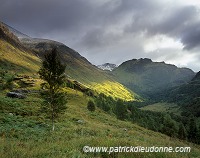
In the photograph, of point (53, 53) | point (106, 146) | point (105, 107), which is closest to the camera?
point (106, 146)

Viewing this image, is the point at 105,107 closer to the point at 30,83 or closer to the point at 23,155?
the point at 30,83

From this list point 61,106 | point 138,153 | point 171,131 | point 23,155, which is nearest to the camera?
point 23,155

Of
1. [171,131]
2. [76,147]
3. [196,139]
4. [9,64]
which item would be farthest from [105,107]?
[76,147]

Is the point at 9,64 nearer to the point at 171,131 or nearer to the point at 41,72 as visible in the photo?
the point at 171,131

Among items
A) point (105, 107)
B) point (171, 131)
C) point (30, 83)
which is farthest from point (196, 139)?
point (30, 83)

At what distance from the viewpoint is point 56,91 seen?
27.5 m

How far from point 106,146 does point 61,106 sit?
18348 mm

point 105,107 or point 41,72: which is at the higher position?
point 41,72

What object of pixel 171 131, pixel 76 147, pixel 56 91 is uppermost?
pixel 56 91

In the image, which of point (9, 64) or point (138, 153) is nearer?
point (138, 153)

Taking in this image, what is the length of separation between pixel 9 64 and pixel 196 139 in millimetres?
137740

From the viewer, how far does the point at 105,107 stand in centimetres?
11594

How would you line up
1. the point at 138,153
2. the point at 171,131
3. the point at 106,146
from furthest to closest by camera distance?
the point at 171,131, the point at 106,146, the point at 138,153

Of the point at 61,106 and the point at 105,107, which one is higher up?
the point at 61,106
